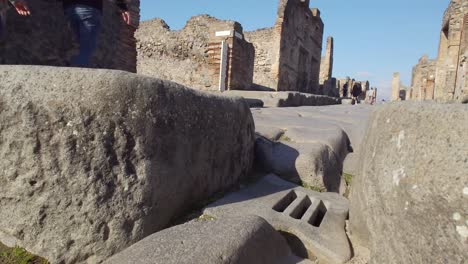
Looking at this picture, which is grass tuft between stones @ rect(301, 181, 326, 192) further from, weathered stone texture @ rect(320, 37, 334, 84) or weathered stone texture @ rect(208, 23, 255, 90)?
weathered stone texture @ rect(320, 37, 334, 84)

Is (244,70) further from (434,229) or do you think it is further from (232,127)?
(434,229)

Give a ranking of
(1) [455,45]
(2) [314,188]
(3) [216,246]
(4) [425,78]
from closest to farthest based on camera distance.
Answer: (3) [216,246] < (2) [314,188] < (1) [455,45] < (4) [425,78]

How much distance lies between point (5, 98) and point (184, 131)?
61 cm

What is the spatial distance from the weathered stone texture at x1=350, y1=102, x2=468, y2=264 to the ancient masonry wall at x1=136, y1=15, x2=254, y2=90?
583 centimetres

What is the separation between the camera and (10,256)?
1025mm

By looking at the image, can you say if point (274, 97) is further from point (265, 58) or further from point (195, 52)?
point (265, 58)

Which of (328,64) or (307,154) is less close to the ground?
(328,64)

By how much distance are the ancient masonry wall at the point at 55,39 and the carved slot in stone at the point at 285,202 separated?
427 cm

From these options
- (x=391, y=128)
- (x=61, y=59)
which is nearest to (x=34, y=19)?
(x=61, y=59)

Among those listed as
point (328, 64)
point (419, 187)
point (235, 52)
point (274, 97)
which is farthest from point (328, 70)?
point (419, 187)

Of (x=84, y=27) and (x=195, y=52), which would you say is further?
(x=195, y=52)

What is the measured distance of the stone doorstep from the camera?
4.03 feet

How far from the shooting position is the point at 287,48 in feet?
43.1

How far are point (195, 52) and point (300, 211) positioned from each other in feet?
26.8
